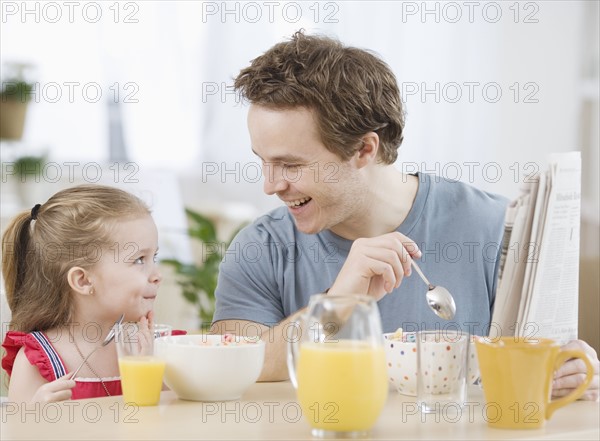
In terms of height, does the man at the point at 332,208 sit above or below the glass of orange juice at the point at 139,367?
above

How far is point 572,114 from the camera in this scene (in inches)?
142

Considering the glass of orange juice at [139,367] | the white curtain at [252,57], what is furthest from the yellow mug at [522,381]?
the white curtain at [252,57]

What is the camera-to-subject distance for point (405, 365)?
1.24 m

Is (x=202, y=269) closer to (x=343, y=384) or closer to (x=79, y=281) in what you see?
(x=79, y=281)

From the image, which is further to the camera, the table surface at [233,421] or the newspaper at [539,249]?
the newspaper at [539,249]

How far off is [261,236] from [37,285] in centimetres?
46

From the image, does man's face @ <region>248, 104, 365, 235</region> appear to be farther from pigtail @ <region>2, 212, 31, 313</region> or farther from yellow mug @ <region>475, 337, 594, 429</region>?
yellow mug @ <region>475, 337, 594, 429</region>

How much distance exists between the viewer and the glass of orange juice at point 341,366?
0.99m

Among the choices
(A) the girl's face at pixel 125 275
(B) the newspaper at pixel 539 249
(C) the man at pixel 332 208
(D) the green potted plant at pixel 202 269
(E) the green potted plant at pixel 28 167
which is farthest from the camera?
(E) the green potted plant at pixel 28 167

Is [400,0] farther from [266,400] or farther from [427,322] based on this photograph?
[266,400]

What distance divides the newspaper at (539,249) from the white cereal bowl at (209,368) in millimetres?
323

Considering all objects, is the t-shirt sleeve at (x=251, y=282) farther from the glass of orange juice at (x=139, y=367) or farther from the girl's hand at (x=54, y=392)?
the glass of orange juice at (x=139, y=367)

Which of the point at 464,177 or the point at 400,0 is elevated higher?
the point at 400,0

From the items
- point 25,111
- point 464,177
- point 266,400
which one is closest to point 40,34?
point 25,111
